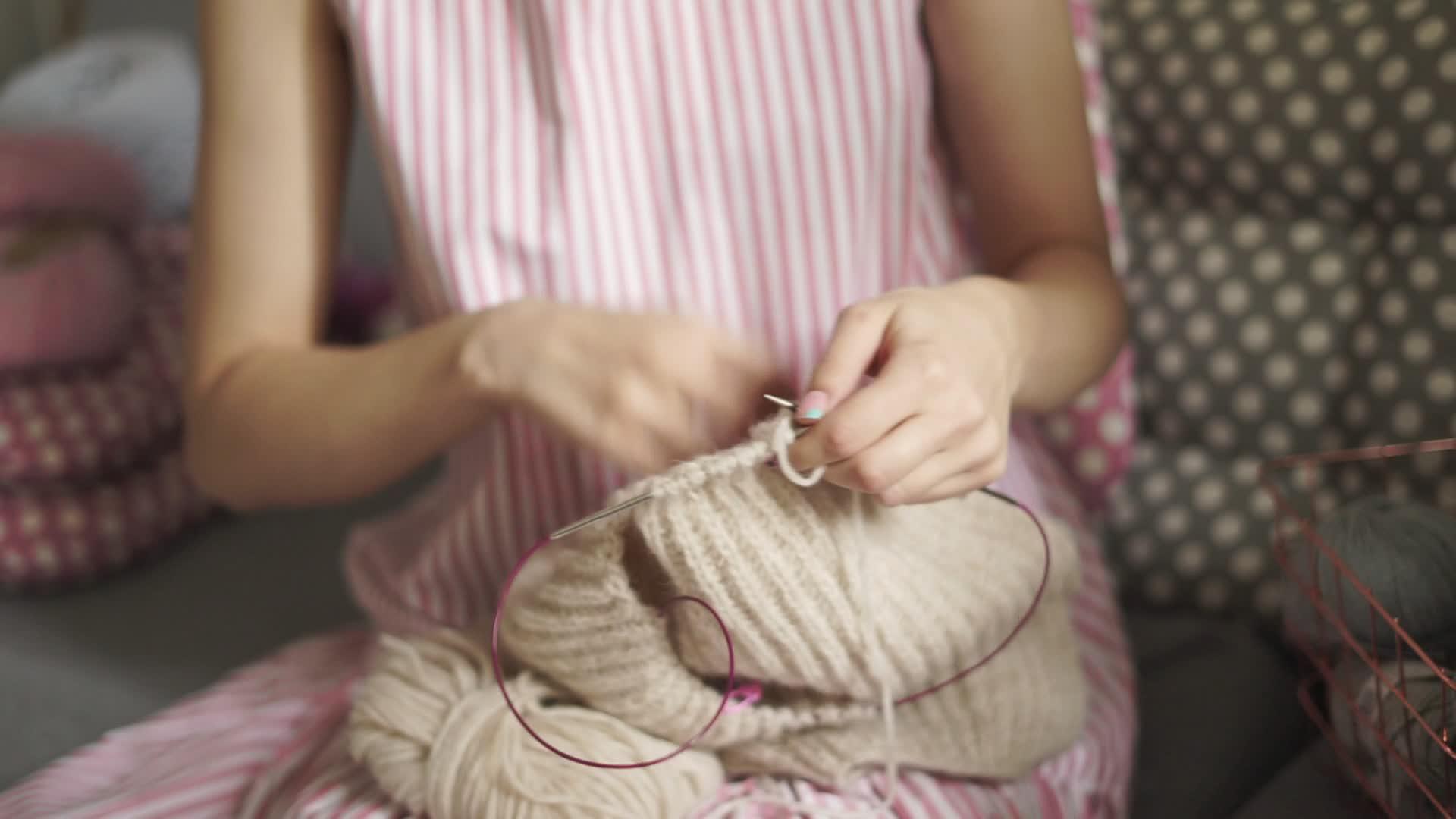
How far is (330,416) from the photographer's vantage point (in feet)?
1.91

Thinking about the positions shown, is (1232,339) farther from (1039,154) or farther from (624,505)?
(624,505)

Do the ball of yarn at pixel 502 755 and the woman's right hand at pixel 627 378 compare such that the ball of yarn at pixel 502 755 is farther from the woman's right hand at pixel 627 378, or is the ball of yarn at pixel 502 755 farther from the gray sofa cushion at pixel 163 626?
the gray sofa cushion at pixel 163 626

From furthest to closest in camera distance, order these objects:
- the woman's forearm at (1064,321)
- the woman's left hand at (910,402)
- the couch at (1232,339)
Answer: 1. the couch at (1232,339)
2. the woman's forearm at (1064,321)
3. the woman's left hand at (910,402)

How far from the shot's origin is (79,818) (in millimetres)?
550

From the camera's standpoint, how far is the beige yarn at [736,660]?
1.47 feet

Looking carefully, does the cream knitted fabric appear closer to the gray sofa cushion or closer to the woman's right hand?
the woman's right hand

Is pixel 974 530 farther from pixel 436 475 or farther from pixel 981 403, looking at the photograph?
pixel 436 475

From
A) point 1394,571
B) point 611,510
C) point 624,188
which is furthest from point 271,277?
point 1394,571

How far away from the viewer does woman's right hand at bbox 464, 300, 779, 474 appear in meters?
0.47

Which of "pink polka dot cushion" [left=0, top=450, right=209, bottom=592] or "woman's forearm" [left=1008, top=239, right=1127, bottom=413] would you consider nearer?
"woman's forearm" [left=1008, top=239, right=1127, bottom=413]

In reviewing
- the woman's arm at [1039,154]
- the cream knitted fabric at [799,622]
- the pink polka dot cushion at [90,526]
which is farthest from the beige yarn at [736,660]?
the pink polka dot cushion at [90,526]

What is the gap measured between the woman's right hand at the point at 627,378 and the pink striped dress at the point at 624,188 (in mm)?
94

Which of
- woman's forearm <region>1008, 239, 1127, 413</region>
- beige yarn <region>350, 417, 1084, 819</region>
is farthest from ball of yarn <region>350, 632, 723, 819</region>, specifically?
woman's forearm <region>1008, 239, 1127, 413</region>

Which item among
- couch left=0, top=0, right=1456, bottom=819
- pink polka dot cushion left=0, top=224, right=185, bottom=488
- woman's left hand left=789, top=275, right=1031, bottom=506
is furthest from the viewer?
pink polka dot cushion left=0, top=224, right=185, bottom=488
